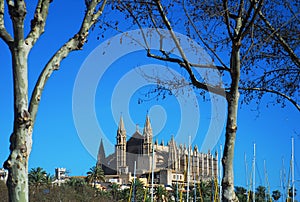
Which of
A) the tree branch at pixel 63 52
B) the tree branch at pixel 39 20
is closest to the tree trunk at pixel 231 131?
the tree branch at pixel 63 52

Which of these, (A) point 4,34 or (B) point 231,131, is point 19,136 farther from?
(B) point 231,131

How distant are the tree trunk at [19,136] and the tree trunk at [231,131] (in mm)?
3030

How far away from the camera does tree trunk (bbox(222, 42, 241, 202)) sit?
6.13 m

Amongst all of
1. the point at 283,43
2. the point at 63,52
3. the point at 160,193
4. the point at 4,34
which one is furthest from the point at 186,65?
the point at 160,193

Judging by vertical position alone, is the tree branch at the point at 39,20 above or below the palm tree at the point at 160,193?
below

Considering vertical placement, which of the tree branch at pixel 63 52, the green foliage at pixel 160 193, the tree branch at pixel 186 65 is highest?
the green foliage at pixel 160 193

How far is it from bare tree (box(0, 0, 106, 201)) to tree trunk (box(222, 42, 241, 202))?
266cm

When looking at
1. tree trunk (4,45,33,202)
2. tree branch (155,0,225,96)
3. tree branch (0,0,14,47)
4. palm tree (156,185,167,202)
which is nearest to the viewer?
tree trunk (4,45,33,202)

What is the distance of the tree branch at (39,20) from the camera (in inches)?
161

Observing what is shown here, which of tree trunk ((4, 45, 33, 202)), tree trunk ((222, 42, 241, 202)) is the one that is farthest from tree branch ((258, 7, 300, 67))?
tree trunk ((4, 45, 33, 202))

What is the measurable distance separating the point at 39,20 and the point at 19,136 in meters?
1.00

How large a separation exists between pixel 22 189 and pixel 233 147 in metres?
3.30

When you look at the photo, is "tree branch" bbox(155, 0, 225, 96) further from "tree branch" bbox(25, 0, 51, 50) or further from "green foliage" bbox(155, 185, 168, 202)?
"green foliage" bbox(155, 185, 168, 202)

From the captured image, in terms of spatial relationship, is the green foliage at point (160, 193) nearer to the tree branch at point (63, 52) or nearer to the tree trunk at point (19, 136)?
the tree branch at point (63, 52)
